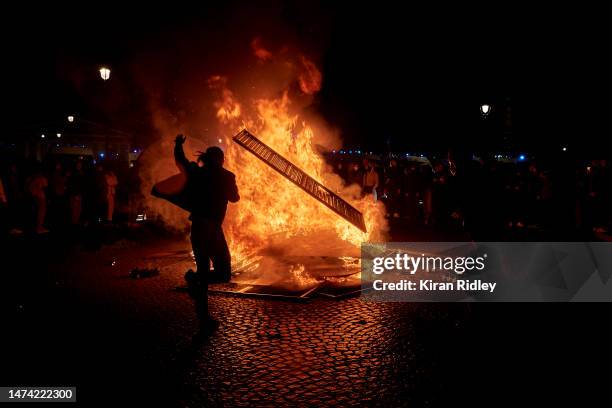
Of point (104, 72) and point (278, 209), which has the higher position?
point (104, 72)

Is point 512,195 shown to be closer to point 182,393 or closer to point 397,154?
point 182,393

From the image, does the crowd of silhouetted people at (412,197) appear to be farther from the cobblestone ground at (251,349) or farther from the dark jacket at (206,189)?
the dark jacket at (206,189)

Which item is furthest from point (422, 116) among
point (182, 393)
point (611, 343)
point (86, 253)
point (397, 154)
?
point (182, 393)

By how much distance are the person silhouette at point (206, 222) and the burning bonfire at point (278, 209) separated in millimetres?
2458

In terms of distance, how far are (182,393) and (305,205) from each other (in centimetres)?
732

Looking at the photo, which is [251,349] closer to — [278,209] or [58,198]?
[278,209]

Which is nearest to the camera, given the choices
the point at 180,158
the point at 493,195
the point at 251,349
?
the point at 251,349

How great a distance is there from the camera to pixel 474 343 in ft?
17.5

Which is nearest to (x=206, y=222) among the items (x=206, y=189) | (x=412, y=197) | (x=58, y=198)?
(x=206, y=189)

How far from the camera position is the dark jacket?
5840 millimetres

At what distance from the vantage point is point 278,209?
11.0 meters

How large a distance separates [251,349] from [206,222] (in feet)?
5.40

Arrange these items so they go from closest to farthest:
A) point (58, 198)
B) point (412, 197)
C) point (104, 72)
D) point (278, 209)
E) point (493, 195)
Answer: point (493, 195) < point (278, 209) < point (58, 198) < point (104, 72) < point (412, 197)

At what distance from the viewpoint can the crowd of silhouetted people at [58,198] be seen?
1333cm
